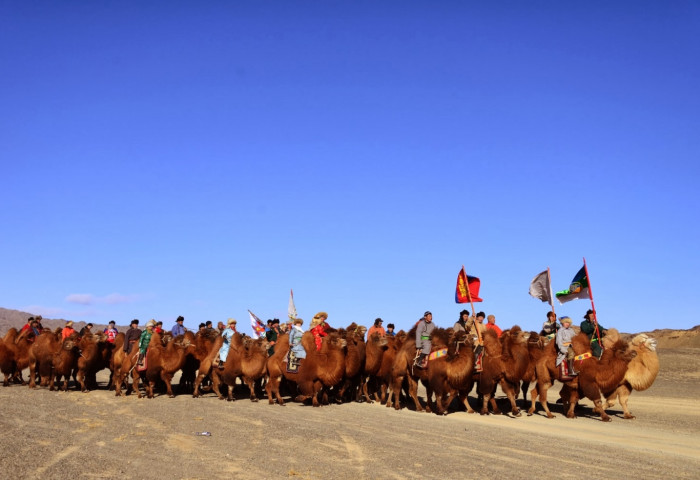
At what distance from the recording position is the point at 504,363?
17.3 m

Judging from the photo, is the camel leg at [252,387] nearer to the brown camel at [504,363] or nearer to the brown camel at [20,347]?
the brown camel at [504,363]

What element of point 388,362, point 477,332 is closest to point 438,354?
point 477,332

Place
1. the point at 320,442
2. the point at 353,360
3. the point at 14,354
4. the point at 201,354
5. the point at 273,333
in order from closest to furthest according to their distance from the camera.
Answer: the point at 320,442
the point at 353,360
the point at 201,354
the point at 273,333
the point at 14,354

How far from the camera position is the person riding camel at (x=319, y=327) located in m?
18.7

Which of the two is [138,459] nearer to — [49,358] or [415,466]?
Answer: [415,466]

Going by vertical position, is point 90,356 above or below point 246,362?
above

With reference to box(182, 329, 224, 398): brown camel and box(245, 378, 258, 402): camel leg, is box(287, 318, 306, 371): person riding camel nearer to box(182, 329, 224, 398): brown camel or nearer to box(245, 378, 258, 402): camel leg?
box(245, 378, 258, 402): camel leg

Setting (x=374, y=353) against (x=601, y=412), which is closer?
(x=601, y=412)

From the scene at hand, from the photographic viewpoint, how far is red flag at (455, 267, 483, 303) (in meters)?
20.4

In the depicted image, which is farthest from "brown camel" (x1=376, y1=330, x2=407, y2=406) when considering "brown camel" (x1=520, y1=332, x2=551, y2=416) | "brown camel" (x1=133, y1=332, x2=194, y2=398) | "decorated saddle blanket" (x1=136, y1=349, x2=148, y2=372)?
"decorated saddle blanket" (x1=136, y1=349, x2=148, y2=372)

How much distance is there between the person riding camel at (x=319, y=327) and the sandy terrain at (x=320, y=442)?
1.88 m

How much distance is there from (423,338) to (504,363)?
2.27m

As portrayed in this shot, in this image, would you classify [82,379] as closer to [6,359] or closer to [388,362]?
[6,359]

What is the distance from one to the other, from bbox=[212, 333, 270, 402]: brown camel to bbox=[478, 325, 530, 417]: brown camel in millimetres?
6330
